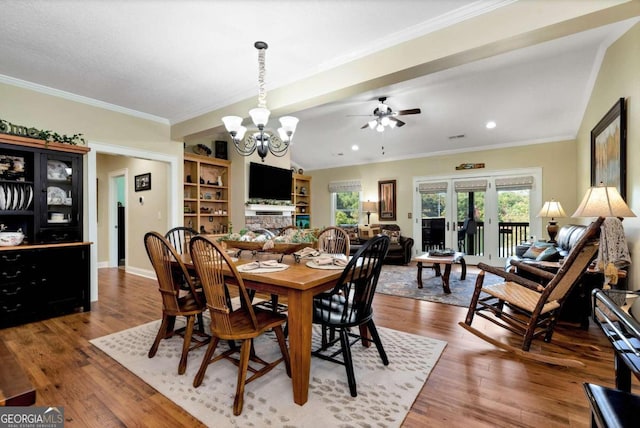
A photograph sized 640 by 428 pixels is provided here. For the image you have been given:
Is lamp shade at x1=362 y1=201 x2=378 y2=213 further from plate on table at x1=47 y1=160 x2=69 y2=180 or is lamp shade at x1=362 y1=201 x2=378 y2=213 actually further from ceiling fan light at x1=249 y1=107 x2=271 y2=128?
plate on table at x1=47 y1=160 x2=69 y2=180

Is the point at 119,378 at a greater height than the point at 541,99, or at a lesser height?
lesser

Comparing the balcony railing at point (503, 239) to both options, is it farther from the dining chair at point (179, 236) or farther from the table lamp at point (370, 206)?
A: the dining chair at point (179, 236)

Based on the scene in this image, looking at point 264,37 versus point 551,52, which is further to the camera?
point 551,52

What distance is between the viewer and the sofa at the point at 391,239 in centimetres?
650

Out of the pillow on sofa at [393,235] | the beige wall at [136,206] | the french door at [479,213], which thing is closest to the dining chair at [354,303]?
the beige wall at [136,206]

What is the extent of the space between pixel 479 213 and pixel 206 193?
597 cm

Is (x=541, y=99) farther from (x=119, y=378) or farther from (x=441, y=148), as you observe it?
(x=119, y=378)

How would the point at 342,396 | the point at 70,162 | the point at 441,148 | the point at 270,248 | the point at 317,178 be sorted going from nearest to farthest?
the point at 342,396, the point at 270,248, the point at 70,162, the point at 441,148, the point at 317,178

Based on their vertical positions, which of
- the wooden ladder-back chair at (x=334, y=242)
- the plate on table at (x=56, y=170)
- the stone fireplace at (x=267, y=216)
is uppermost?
the plate on table at (x=56, y=170)

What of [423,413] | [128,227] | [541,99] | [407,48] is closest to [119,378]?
[423,413]

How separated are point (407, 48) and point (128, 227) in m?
5.95

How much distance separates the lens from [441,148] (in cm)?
682

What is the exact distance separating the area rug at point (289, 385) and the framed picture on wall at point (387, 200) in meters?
5.20

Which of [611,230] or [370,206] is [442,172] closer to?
[370,206]
